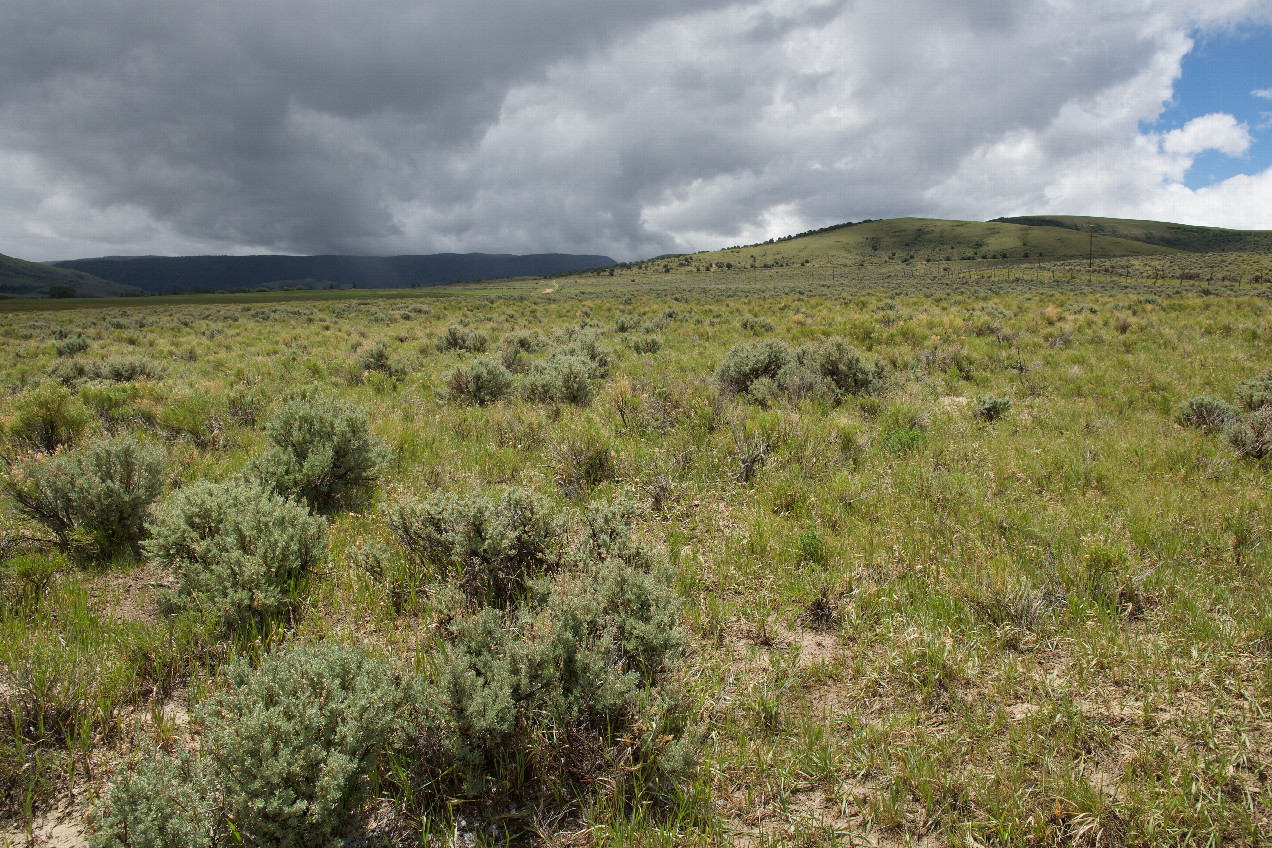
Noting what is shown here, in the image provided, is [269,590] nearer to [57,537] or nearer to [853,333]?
[57,537]

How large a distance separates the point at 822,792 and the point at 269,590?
126 inches

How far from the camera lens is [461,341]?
1612 centimetres

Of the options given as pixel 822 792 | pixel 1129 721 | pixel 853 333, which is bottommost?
pixel 822 792

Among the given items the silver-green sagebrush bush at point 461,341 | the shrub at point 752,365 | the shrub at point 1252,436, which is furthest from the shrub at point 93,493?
the silver-green sagebrush bush at point 461,341

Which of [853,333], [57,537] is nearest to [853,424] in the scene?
[57,537]

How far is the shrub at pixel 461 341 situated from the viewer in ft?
51.5

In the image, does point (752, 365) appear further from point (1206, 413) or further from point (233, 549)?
point (233, 549)

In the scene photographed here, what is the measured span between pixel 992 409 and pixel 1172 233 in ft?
597

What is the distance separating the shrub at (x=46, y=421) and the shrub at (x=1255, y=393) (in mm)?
15039

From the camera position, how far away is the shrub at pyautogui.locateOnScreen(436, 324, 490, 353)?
1571 cm

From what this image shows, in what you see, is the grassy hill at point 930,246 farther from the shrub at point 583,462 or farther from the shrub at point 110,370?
the shrub at point 583,462

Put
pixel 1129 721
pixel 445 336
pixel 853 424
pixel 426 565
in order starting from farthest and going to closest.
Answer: pixel 445 336 → pixel 853 424 → pixel 426 565 → pixel 1129 721

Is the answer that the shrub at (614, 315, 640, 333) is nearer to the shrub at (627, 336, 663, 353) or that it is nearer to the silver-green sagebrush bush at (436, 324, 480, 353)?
the shrub at (627, 336, 663, 353)

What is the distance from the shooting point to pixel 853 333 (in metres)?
15.4
